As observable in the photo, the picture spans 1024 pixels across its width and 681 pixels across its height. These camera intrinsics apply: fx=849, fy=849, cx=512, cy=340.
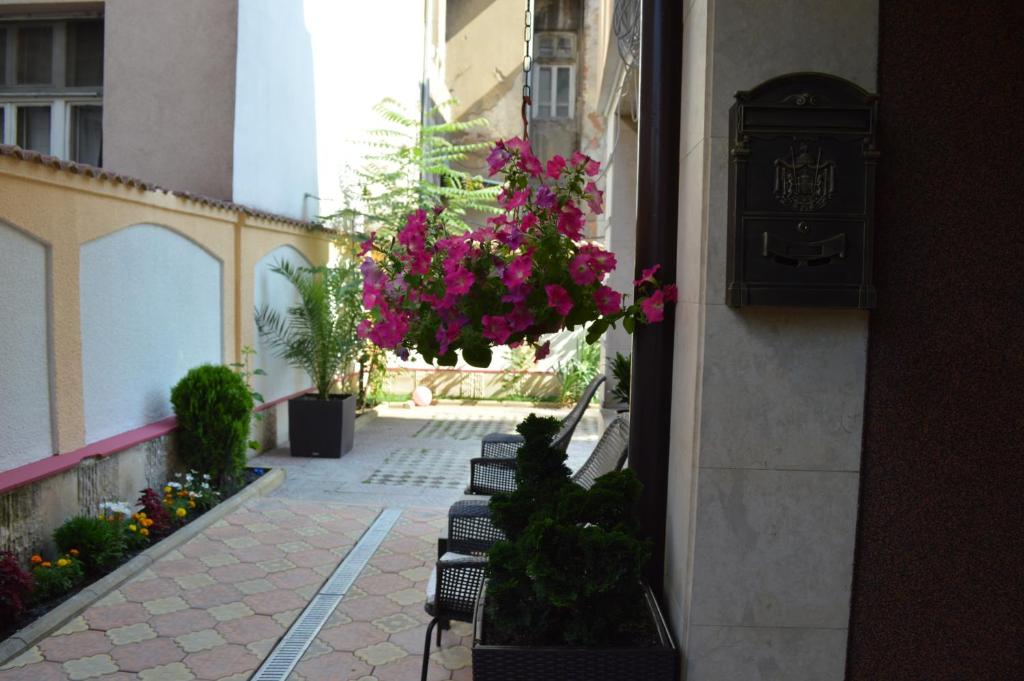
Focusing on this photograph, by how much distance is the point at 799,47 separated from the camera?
215 cm

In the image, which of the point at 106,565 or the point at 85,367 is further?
the point at 85,367

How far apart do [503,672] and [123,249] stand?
4938mm

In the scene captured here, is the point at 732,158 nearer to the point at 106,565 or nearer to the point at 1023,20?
the point at 1023,20

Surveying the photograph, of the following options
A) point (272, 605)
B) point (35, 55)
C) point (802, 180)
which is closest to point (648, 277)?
point (802, 180)

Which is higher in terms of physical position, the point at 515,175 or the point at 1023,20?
the point at 1023,20

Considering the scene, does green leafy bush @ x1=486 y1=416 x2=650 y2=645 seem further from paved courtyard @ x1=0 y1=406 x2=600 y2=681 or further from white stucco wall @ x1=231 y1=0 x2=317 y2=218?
white stucco wall @ x1=231 y1=0 x2=317 y2=218

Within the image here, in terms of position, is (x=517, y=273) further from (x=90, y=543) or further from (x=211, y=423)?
(x=211, y=423)

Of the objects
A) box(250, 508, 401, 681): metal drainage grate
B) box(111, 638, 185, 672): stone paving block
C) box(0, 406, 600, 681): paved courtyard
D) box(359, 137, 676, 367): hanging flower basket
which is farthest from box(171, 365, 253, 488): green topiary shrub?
box(359, 137, 676, 367): hanging flower basket

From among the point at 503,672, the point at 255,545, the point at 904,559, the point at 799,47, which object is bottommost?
the point at 255,545

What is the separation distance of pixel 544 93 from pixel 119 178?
14.5m

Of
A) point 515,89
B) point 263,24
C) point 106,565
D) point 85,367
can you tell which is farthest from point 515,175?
point 515,89

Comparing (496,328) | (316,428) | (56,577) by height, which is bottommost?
(56,577)

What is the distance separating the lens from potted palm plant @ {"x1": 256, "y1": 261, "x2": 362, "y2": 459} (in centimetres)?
877

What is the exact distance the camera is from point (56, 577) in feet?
14.4
